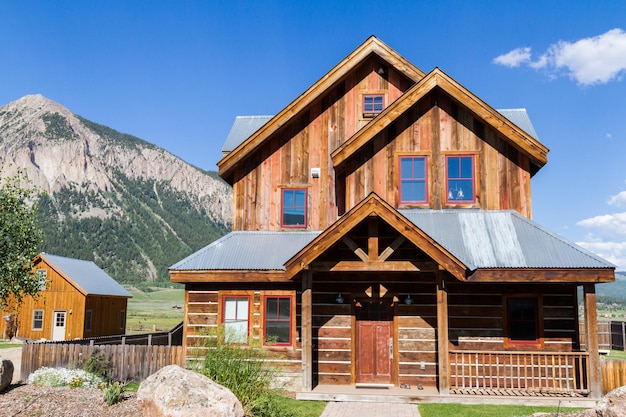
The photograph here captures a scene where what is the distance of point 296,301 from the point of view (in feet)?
57.2

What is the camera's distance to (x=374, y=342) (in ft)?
55.9

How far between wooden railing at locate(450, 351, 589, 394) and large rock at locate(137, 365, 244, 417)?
7.93 metres

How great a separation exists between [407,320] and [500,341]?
2690mm

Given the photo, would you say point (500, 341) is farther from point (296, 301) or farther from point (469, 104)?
point (469, 104)

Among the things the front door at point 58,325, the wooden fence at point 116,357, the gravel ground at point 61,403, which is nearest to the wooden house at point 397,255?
the wooden fence at point 116,357

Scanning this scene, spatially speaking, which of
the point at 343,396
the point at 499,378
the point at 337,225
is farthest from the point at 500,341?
the point at 337,225

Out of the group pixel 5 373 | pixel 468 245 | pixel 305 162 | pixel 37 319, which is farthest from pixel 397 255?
pixel 37 319

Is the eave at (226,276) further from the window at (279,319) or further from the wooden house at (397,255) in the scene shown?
the window at (279,319)

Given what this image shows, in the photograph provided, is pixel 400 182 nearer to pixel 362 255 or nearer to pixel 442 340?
pixel 362 255

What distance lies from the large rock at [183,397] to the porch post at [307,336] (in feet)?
19.7

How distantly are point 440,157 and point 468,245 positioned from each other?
10.9 ft

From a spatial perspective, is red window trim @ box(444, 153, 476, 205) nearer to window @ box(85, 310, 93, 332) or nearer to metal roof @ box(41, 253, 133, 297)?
metal roof @ box(41, 253, 133, 297)

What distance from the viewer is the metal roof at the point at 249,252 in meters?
17.2

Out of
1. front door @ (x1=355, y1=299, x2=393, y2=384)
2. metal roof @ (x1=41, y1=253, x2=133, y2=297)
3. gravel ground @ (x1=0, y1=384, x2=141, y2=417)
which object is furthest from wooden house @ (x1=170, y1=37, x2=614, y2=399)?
metal roof @ (x1=41, y1=253, x2=133, y2=297)
